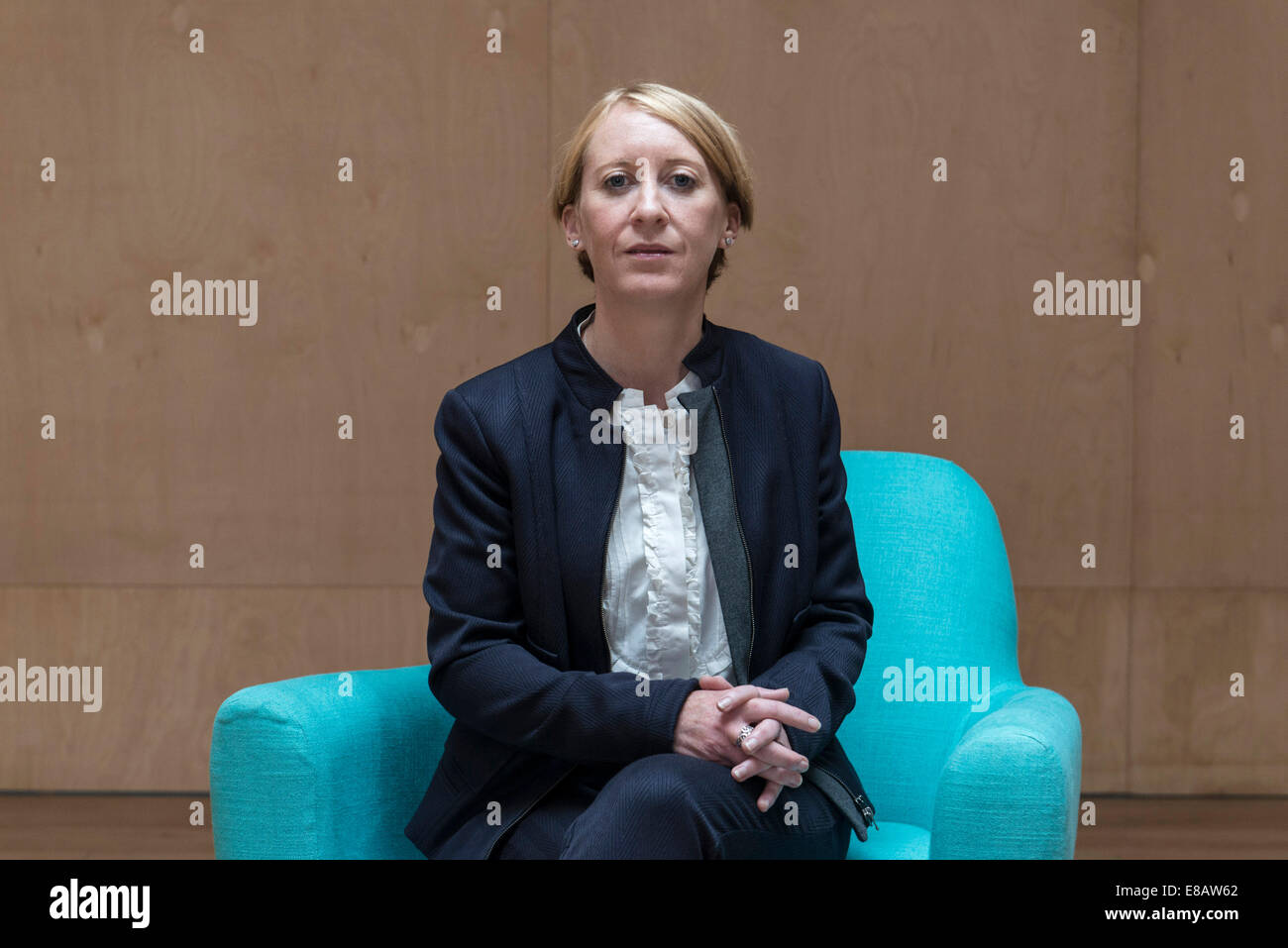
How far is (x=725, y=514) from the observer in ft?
5.72

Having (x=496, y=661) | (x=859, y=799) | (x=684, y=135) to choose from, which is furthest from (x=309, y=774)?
(x=684, y=135)

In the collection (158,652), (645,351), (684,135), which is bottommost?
(158,652)

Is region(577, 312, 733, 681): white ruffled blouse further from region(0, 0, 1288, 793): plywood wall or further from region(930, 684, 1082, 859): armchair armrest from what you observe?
region(0, 0, 1288, 793): plywood wall

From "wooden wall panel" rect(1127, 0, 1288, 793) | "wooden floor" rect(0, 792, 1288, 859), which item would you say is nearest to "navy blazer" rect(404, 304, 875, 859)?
"wooden floor" rect(0, 792, 1288, 859)

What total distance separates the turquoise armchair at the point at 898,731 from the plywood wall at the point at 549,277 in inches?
52.6

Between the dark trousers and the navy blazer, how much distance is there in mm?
28

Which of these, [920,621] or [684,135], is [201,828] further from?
[684,135]

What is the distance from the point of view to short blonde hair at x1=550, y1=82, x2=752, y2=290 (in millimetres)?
1734

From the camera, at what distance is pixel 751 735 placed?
1.51 meters

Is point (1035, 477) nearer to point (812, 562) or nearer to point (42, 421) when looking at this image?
point (812, 562)

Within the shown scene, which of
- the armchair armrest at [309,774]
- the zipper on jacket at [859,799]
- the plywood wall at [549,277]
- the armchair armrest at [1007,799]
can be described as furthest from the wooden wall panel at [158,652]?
the armchair armrest at [1007,799]

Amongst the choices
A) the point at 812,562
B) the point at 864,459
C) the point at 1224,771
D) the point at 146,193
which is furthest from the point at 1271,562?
the point at 146,193

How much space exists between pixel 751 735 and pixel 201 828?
218cm

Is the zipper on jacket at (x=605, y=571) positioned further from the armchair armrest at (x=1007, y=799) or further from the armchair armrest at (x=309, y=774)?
the armchair armrest at (x=1007, y=799)
